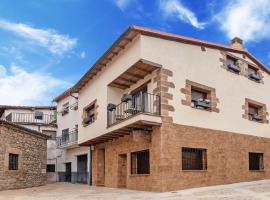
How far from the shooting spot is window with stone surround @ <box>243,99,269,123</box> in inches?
730

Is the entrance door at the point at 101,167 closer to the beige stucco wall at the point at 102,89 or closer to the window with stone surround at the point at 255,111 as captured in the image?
the beige stucco wall at the point at 102,89

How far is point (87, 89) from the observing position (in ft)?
70.4

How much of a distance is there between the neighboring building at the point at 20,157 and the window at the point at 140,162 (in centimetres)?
663

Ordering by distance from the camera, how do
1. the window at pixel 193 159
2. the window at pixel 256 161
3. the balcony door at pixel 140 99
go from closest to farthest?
the window at pixel 193 159, the balcony door at pixel 140 99, the window at pixel 256 161

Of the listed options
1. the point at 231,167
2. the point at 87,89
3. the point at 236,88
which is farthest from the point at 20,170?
the point at 236,88

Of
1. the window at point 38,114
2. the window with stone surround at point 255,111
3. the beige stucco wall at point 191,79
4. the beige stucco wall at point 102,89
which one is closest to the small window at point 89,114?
the beige stucco wall at point 102,89

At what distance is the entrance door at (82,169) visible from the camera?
2375cm

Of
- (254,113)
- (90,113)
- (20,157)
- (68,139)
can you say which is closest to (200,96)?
(254,113)

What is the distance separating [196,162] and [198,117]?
2056mm

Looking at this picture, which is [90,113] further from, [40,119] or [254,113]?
[40,119]

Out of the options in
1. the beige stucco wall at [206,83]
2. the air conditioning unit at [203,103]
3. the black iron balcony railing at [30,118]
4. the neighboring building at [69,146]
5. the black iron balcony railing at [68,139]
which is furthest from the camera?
the black iron balcony railing at [30,118]

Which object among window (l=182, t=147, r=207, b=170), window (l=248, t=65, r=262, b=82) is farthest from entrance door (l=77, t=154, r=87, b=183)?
window (l=248, t=65, r=262, b=82)

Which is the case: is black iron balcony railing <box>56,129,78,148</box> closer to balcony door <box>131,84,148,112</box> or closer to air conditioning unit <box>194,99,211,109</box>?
balcony door <box>131,84,148,112</box>

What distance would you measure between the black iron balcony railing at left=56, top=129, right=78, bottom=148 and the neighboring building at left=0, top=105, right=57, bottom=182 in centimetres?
159
